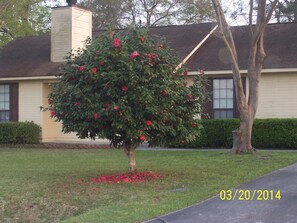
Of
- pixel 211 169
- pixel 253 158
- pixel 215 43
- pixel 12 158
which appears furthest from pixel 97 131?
pixel 215 43

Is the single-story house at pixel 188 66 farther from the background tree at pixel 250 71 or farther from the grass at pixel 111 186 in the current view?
the grass at pixel 111 186

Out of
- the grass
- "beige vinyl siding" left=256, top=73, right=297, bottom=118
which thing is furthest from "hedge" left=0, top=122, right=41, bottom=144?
"beige vinyl siding" left=256, top=73, right=297, bottom=118

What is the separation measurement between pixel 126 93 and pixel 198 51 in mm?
13443

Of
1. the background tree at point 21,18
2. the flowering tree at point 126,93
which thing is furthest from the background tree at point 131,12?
the flowering tree at point 126,93

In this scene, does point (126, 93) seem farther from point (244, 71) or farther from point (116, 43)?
point (244, 71)

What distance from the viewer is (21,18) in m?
27.4

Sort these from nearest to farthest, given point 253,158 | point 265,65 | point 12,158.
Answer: point 253,158 < point 12,158 < point 265,65

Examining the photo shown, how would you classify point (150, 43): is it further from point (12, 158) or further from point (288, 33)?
point (288, 33)

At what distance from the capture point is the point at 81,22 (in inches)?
1051

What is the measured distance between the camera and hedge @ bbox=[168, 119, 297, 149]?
68.4ft

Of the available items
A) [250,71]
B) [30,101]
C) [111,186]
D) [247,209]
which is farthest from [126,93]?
[30,101]

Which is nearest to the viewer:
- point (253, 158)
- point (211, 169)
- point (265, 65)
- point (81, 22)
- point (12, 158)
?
point (211, 169)

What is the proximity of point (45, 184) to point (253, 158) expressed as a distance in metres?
6.80

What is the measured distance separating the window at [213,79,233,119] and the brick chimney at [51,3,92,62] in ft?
22.9
